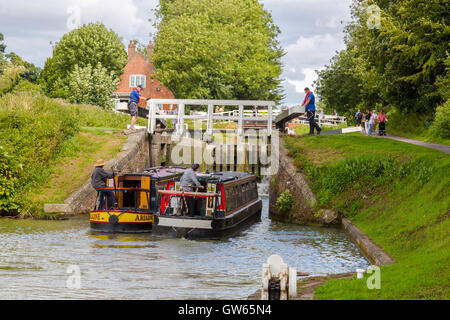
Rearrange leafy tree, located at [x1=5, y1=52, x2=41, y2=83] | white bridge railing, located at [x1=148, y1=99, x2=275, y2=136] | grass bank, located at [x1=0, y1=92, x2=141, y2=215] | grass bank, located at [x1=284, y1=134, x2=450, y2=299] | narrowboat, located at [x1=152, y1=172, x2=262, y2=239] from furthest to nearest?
leafy tree, located at [x1=5, y1=52, x2=41, y2=83]
white bridge railing, located at [x1=148, y1=99, x2=275, y2=136]
grass bank, located at [x1=0, y1=92, x2=141, y2=215]
narrowboat, located at [x1=152, y1=172, x2=262, y2=239]
grass bank, located at [x1=284, y1=134, x2=450, y2=299]

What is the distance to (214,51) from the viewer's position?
2068 inches

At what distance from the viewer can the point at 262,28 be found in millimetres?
62969

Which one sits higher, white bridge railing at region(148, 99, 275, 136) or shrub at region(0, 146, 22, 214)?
white bridge railing at region(148, 99, 275, 136)

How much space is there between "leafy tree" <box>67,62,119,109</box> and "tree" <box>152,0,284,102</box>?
15.9 feet

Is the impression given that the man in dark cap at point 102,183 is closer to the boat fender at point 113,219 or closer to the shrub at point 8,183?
the boat fender at point 113,219

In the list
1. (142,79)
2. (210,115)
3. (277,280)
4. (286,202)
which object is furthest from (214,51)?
(277,280)

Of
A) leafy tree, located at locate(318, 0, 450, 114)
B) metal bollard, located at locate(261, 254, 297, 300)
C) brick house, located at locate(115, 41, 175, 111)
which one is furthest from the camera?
brick house, located at locate(115, 41, 175, 111)

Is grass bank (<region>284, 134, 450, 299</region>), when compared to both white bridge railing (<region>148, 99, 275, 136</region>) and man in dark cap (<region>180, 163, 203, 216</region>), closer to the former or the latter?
white bridge railing (<region>148, 99, 275, 136</region>)

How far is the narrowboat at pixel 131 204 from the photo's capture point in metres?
19.2

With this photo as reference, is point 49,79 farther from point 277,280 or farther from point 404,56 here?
point 277,280

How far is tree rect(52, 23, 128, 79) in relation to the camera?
192 ft

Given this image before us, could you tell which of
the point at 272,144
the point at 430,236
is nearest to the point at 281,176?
the point at 272,144

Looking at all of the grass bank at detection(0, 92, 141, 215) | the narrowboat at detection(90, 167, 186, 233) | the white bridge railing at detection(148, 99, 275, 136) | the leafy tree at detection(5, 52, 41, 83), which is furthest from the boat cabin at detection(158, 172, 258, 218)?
the leafy tree at detection(5, 52, 41, 83)
